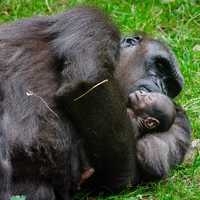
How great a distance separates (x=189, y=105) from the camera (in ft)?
19.9

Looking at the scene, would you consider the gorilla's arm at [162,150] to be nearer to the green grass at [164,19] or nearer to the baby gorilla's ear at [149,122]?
the baby gorilla's ear at [149,122]

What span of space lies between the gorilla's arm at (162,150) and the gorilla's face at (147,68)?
26 centimetres

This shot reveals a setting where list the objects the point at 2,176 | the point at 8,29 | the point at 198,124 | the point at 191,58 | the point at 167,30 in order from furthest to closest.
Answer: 1. the point at 167,30
2. the point at 191,58
3. the point at 198,124
4. the point at 8,29
5. the point at 2,176

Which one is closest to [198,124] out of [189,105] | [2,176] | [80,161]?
[189,105]

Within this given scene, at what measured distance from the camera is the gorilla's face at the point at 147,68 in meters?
5.06

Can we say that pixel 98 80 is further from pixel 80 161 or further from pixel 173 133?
pixel 173 133

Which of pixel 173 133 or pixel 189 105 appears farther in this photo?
pixel 189 105

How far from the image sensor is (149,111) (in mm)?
4898

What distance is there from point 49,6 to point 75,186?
2.98m

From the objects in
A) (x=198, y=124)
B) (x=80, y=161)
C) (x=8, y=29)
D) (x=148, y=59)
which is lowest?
(x=198, y=124)

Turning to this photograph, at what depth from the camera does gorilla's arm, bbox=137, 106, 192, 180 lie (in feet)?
16.0

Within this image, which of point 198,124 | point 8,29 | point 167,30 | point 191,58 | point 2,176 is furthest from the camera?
point 167,30

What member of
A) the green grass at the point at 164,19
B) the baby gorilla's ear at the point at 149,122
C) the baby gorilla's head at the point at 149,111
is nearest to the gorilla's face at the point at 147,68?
the baby gorilla's head at the point at 149,111

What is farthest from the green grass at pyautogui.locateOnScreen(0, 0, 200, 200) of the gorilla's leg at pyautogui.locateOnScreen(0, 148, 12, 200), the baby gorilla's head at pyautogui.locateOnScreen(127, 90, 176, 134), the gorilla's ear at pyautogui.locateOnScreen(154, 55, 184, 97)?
the gorilla's leg at pyautogui.locateOnScreen(0, 148, 12, 200)
